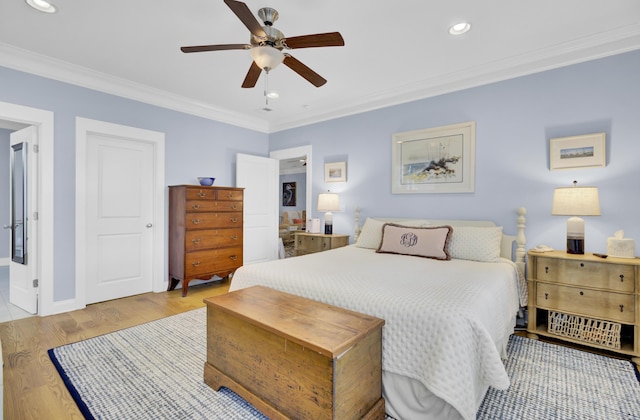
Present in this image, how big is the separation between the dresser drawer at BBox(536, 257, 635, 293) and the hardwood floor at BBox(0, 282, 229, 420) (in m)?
3.43

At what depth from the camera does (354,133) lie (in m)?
4.29

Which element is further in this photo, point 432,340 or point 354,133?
point 354,133

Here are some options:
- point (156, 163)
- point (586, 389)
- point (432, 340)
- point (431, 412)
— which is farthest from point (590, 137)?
point (156, 163)

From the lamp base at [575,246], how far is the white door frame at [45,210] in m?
4.93

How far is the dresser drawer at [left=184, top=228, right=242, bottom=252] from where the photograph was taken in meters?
3.81

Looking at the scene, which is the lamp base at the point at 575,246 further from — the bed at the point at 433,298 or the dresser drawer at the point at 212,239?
the dresser drawer at the point at 212,239

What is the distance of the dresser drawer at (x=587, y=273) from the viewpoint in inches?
88.9

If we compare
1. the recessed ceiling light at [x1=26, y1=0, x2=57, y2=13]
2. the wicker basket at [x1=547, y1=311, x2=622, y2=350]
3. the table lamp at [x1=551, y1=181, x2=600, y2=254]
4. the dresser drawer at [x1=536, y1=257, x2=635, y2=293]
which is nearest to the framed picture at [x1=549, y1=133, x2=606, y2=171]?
the table lamp at [x1=551, y1=181, x2=600, y2=254]

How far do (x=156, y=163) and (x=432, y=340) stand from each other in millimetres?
3867

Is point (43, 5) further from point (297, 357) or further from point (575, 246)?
point (575, 246)

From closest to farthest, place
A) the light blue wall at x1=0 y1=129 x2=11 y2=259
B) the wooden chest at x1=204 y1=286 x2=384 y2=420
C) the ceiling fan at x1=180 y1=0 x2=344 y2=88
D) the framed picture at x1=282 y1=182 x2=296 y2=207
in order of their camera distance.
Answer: the wooden chest at x1=204 y1=286 x2=384 y2=420
the ceiling fan at x1=180 y1=0 x2=344 y2=88
the light blue wall at x1=0 y1=129 x2=11 y2=259
the framed picture at x1=282 y1=182 x2=296 y2=207

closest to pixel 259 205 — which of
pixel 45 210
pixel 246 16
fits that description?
pixel 45 210

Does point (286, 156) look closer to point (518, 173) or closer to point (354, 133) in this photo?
point (354, 133)

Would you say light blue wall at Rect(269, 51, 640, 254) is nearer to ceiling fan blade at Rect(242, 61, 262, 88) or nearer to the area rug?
the area rug
